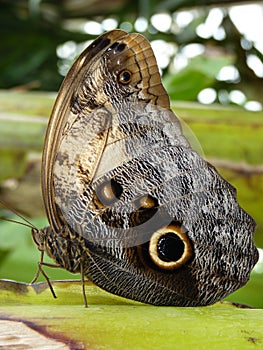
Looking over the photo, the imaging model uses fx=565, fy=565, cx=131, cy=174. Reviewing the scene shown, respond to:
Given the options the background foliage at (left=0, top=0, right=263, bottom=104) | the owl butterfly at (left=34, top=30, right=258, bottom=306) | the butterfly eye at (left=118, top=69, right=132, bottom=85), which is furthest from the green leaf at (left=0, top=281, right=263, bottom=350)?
the background foliage at (left=0, top=0, right=263, bottom=104)

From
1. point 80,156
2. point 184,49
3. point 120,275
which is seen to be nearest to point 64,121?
point 80,156

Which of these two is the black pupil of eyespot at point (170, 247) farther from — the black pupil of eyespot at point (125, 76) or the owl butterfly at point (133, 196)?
the black pupil of eyespot at point (125, 76)

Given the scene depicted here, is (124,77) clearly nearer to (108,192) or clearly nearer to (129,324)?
(108,192)

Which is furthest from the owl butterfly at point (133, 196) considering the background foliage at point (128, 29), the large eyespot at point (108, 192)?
the background foliage at point (128, 29)

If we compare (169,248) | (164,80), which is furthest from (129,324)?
(164,80)

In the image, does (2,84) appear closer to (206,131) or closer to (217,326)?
(206,131)

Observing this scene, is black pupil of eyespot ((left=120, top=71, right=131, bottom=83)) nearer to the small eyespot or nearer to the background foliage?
the small eyespot
